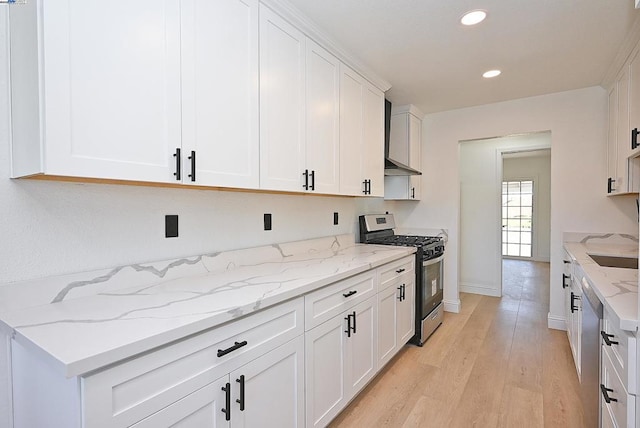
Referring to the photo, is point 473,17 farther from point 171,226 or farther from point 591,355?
point 171,226

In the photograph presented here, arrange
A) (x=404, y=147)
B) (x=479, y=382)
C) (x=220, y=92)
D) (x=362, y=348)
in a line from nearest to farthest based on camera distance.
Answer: (x=220, y=92) < (x=362, y=348) < (x=479, y=382) < (x=404, y=147)

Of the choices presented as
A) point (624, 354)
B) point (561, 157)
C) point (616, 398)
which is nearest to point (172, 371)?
point (624, 354)

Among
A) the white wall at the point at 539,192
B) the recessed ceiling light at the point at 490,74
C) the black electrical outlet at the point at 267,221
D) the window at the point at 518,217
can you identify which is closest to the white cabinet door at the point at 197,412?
the black electrical outlet at the point at 267,221

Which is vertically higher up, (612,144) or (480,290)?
(612,144)

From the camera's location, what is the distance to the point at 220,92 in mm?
1514

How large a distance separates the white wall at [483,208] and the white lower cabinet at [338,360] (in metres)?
3.17

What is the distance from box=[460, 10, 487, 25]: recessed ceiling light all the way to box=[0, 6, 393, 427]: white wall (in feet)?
5.40

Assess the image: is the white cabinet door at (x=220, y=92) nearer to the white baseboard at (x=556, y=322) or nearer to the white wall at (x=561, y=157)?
the white wall at (x=561, y=157)

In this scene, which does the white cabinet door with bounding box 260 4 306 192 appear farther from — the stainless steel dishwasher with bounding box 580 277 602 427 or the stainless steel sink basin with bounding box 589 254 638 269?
the stainless steel sink basin with bounding box 589 254 638 269

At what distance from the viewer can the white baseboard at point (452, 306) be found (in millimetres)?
3908

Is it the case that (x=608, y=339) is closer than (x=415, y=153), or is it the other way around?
(x=608, y=339)

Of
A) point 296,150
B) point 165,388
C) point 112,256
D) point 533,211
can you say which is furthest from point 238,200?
point 533,211

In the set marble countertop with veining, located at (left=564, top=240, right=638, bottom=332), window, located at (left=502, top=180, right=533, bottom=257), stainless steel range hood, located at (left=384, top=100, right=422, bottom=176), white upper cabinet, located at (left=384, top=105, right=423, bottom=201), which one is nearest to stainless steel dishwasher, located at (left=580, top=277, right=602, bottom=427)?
marble countertop with veining, located at (left=564, top=240, right=638, bottom=332)

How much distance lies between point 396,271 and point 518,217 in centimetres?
657
